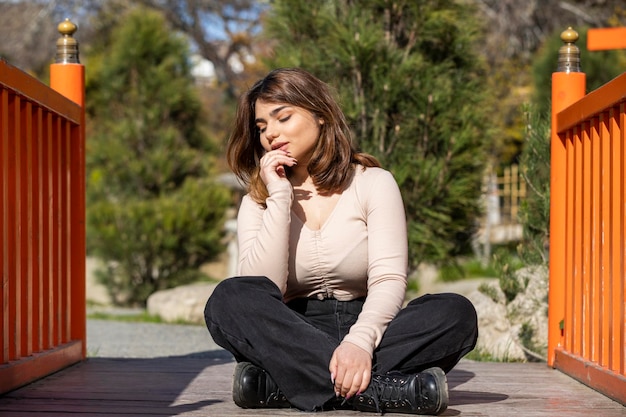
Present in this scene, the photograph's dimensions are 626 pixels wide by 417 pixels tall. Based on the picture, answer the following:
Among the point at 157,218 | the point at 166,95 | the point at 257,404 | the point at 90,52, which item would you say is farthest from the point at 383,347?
the point at 90,52

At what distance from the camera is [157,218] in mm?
8234

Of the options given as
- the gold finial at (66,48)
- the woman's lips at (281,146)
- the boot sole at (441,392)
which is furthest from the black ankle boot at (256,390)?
the gold finial at (66,48)

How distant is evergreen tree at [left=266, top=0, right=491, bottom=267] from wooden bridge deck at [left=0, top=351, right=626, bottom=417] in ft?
4.97

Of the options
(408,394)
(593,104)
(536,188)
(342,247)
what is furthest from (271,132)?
(536,188)

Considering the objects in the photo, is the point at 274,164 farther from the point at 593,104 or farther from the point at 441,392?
the point at 593,104

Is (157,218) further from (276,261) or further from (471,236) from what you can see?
(276,261)

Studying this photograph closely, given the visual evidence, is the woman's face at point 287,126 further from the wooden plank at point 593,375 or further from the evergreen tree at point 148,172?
the evergreen tree at point 148,172

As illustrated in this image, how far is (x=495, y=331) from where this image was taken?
4961mm

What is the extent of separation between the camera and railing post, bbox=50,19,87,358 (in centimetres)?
353

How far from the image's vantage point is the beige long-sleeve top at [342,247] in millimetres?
2568

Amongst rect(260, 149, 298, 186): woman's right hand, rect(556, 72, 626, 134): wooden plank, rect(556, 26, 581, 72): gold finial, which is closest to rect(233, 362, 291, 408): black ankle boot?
rect(260, 149, 298, 186): woman's right hand

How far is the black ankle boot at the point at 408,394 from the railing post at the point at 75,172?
155 centimetres

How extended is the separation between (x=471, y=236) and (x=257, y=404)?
2.89m

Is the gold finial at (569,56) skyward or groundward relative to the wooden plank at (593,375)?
skyward
